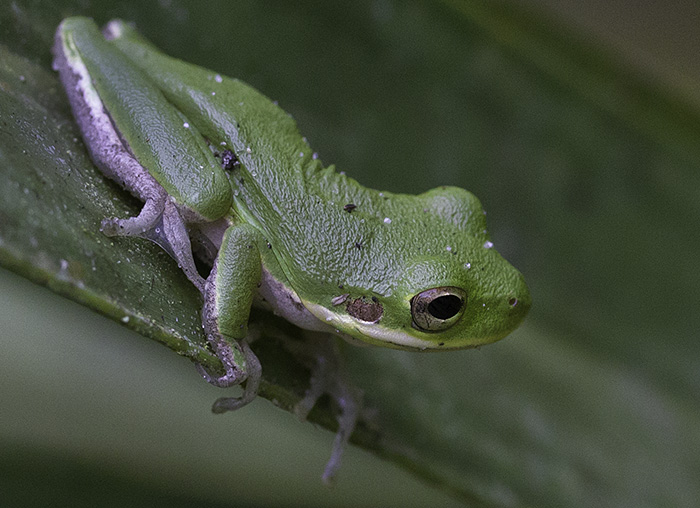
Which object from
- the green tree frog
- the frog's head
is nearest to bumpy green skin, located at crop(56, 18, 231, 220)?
the green tree frog

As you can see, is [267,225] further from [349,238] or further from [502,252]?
[502,252]

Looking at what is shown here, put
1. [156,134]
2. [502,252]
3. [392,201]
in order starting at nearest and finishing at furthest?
1. [156,134]
2. [392,201]
3. [502,252]

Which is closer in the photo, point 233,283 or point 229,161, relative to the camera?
point 233,283

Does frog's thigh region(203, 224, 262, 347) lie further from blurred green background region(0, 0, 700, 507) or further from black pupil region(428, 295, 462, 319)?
black pupil region(428, 295, 462, 319)

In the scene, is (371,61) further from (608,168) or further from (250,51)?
(608,168)

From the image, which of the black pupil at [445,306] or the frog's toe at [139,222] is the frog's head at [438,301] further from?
the frog's toe at [139,222]

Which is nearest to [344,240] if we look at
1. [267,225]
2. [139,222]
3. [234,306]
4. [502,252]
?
[267,225]

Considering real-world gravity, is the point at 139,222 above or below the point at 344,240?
below

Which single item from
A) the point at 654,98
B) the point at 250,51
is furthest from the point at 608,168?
the point at 250,51

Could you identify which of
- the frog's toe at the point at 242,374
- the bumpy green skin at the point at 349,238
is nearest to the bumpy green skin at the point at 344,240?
the bumpy green skin at the point at 349,238
